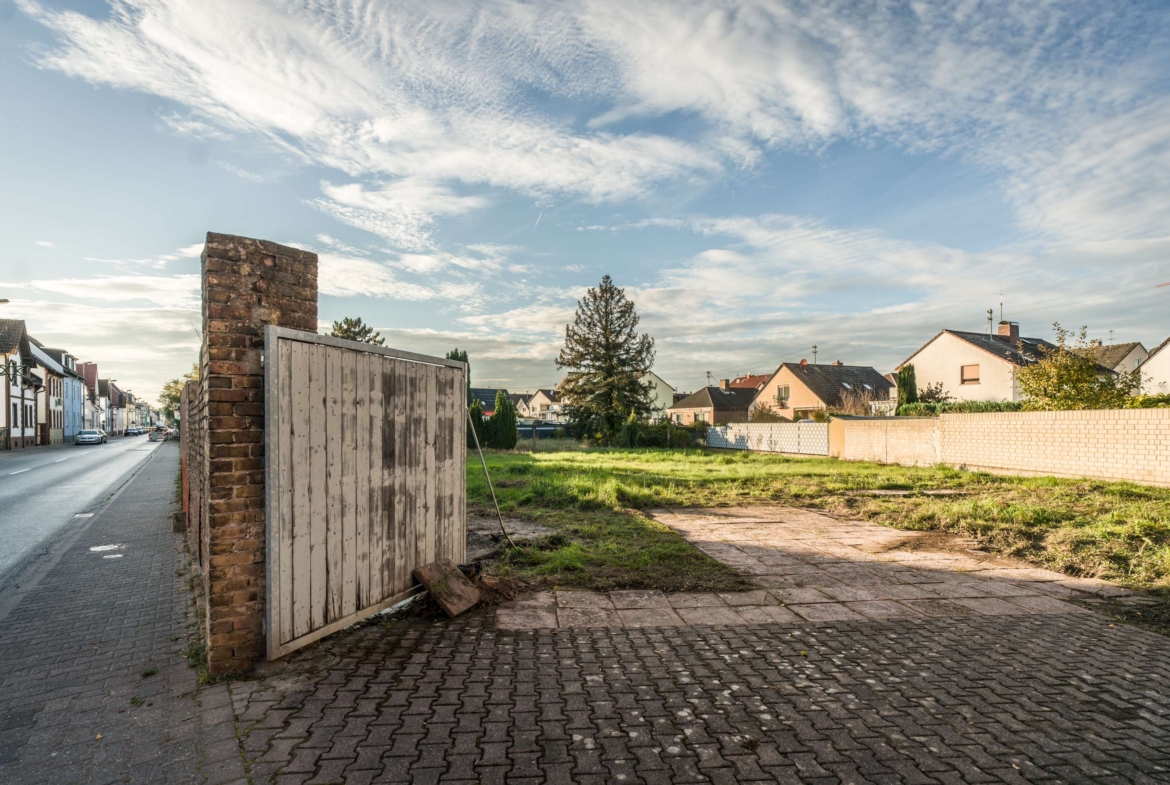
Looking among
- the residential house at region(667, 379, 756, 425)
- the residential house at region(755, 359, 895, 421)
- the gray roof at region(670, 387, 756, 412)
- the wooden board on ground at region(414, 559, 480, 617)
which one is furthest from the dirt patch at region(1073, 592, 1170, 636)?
the gray roof at region(670, 387, 756, 412)

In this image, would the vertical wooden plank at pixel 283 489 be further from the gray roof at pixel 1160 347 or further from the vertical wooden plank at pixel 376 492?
the gray roof at pixel 1160 347

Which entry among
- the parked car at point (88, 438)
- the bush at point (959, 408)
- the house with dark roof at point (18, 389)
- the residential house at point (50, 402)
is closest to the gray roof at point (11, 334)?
the house with dark roof at point (18, 389)

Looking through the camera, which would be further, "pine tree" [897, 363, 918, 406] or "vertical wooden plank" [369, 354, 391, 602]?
"pine tree" [897, 363, 918, 406]

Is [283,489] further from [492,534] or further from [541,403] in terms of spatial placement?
[541,403]

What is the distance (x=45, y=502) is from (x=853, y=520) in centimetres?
1483

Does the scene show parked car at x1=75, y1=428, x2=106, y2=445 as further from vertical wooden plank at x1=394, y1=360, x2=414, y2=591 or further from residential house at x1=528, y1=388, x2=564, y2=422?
vertical wooden plank at x1=394, y1=360, x2=414, y2=591

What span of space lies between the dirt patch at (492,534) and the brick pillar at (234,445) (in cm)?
285

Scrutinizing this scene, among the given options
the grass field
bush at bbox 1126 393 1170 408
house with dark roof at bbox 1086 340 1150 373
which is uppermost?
house with dark roof at bbox 1086 340 1150 373

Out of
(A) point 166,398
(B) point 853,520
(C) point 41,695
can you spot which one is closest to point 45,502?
(C) point 41,695

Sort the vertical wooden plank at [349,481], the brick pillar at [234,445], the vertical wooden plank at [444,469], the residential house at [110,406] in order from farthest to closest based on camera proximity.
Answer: the residential house at [110,406], the vertical wooden plank at [444,469], the vertical wooden plank at [349,481], the brick pillar at [234,445]

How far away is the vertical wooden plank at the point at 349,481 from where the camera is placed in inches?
165

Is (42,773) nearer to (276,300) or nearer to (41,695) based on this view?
(41,695)

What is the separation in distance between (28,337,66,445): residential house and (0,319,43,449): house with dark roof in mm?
1087

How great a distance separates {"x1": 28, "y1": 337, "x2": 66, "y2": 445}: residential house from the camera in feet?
144
